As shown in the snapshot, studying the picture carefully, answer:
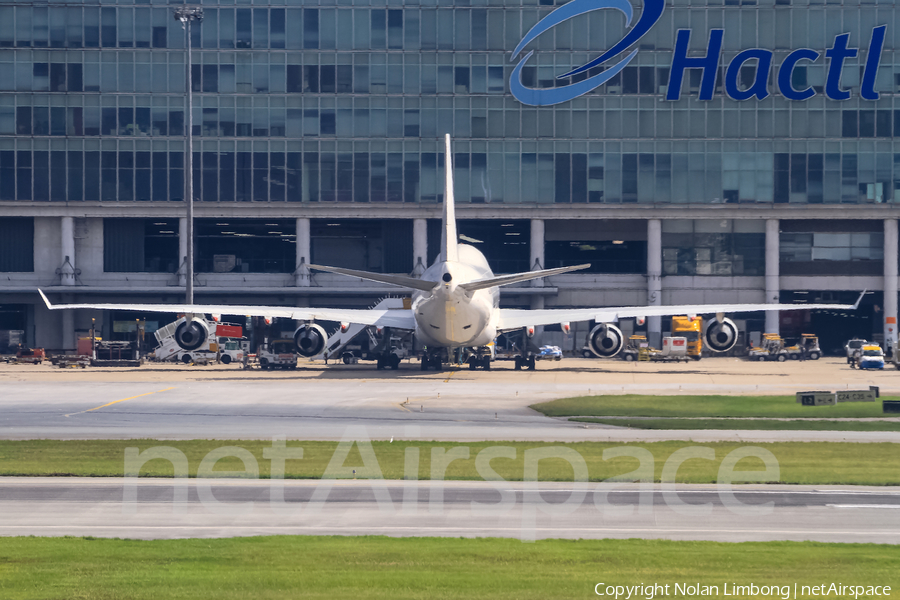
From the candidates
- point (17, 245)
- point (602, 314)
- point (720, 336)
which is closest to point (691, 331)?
point (602, 314)

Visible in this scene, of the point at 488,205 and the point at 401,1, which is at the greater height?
the point at 401,1

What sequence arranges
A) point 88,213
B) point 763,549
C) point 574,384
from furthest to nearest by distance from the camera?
point 88,213
point 574,384
point 763,549

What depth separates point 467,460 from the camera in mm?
30656

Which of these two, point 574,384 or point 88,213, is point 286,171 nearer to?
point 88,213

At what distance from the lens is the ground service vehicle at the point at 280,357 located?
79000 mm

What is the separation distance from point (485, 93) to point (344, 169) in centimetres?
1706

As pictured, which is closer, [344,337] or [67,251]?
[344,337]

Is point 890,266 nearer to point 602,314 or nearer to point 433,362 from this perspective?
point 602,314

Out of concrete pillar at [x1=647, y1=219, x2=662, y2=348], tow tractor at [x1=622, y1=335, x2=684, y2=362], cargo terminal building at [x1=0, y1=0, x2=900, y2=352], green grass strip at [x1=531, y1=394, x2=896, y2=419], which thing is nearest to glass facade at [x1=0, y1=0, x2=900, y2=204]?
cargo terminal building at [x1=0, y1=0, x2=900, y2=352]

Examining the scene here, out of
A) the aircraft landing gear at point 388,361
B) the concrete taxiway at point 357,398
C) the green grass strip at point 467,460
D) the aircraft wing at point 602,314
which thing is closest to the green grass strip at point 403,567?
the green grass strip at point 467,460

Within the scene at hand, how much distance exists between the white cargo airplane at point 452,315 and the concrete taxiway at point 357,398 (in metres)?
2.43

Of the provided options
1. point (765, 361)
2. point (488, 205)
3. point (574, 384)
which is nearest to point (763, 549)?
point (574, 384)

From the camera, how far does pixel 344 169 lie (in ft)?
342

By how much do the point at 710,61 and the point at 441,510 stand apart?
90178 millimetres
